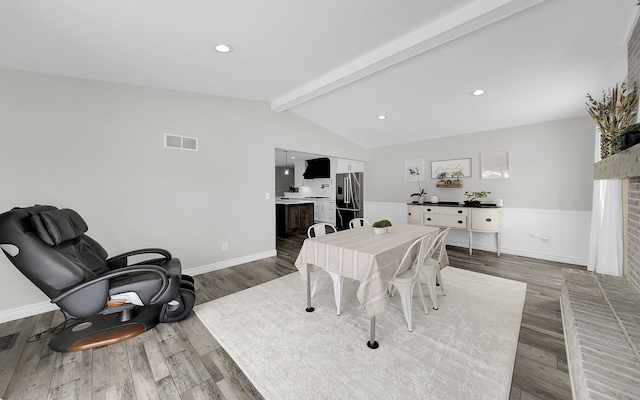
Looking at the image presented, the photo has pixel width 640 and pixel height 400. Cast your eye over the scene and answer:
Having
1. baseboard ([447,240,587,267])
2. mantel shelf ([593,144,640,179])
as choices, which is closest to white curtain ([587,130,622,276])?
mantel shelf ([593,144,640,179])

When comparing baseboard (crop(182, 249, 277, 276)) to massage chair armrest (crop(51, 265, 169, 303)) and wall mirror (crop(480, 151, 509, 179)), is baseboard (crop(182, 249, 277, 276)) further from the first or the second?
wall mirror (crop(480, 151, 509, 179))

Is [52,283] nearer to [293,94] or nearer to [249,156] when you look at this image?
[249,156]

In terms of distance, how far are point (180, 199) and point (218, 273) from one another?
1.22 meters

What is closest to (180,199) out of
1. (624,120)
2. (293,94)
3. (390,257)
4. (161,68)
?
(161,68)

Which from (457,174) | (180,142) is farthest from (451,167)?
(180,142)

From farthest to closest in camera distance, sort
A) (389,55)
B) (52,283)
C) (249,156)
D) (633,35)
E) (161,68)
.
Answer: (249,156), (161,68), (389,55), (633,35), (52,283)

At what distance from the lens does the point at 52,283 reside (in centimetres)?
177

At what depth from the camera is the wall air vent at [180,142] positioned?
328 centimetres

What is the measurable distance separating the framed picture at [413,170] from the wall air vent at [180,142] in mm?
4542

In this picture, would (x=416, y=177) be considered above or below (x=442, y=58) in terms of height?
below

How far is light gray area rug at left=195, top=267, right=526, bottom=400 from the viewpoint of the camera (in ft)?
5.15

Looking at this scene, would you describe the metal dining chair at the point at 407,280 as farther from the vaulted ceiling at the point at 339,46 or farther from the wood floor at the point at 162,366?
the vaulted ceiling at the point at 339,46

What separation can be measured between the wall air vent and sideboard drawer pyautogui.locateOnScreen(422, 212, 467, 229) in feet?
14.7

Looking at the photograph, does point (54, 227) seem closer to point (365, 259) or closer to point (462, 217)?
point (365, 259)
